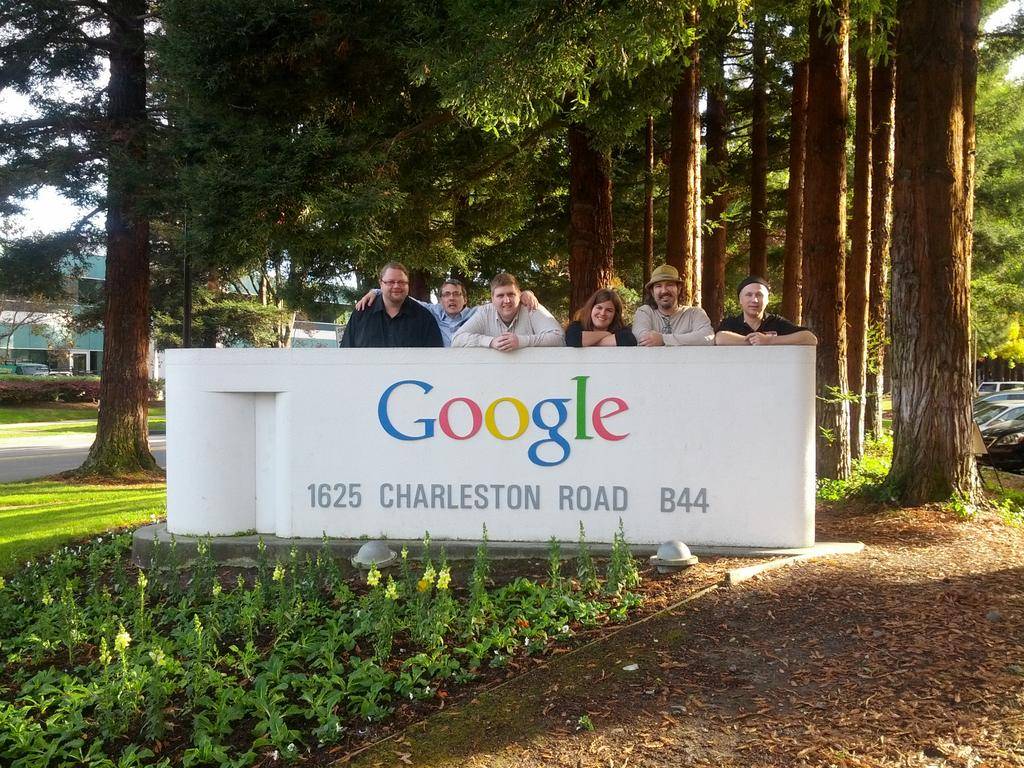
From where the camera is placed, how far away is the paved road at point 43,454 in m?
15.7

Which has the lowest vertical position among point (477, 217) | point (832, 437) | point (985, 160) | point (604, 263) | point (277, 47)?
point (832, 437)

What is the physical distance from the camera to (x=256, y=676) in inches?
156

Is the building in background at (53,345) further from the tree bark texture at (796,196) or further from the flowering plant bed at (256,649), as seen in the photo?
the flowering plant bed at (256,649)

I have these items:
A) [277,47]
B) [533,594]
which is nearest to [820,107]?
[277,47]

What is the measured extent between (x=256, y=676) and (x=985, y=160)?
1984cm

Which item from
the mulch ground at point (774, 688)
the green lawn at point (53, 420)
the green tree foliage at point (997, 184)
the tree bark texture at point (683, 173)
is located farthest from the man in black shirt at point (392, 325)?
the green lawn at point (53, 420)

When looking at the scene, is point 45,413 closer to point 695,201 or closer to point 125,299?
point 125,299

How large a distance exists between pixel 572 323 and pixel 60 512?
6.86m

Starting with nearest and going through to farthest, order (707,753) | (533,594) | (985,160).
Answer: (707,753)
(533,594)
(985,160)

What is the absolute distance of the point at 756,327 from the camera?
5719 millimetres

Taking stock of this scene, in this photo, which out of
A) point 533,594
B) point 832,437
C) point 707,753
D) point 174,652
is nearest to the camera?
point 707,753

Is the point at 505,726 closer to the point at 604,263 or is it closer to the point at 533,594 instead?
the point at 533,594

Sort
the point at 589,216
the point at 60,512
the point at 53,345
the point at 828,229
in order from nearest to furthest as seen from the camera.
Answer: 1. the point at 828,229
2. the point at 60,512
3. the point at 589,216
4. the point at 53,345

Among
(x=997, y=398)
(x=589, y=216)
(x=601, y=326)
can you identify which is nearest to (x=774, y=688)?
(x=601, y=326)
